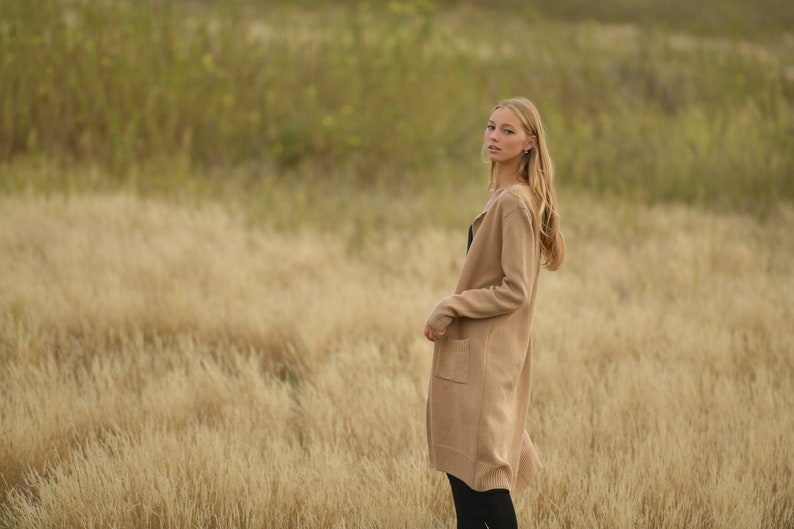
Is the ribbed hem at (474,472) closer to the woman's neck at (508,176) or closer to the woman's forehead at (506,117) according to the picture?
the woman's neck at (508,176)

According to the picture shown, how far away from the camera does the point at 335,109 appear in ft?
29.2

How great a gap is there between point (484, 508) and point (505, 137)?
1071 millimetres

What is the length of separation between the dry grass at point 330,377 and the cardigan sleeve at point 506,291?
94cm

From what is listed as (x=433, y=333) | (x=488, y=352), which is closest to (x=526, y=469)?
(x=488, y=352)

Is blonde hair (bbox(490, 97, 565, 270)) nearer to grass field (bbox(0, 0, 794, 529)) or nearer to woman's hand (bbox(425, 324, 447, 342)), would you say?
woman's hand (bbox(425, 324, 447, 342))

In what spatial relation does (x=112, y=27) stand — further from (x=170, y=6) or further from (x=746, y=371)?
(x=746, y=371)

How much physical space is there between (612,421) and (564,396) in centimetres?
35

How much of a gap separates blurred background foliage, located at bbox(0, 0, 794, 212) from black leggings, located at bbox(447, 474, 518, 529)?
17.7ft

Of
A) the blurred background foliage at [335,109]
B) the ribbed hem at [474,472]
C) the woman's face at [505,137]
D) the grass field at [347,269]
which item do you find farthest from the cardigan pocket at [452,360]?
the blurred background foliage at [335,109]

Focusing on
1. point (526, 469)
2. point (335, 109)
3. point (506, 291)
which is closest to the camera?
point (506, 291)

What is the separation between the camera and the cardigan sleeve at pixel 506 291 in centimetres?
201

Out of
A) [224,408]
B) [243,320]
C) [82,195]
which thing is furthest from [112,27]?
[224,408]

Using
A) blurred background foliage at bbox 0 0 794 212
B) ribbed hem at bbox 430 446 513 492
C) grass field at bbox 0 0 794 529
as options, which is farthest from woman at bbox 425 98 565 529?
blurred background foliage at bbox 0 0 794 212

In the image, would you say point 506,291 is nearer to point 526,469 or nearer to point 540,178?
point 540,178
